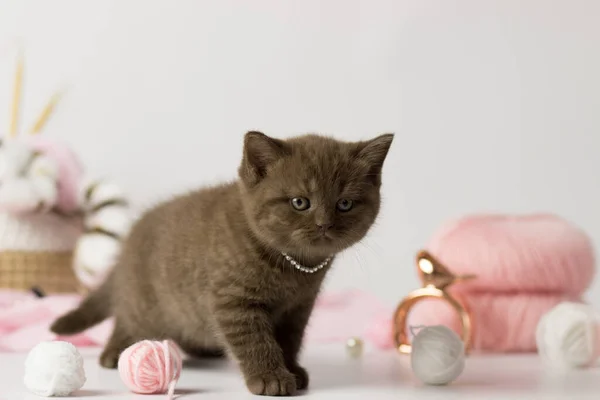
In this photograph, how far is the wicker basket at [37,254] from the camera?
7.78 feet

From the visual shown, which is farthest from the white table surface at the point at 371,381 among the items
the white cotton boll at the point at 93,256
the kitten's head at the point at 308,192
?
the white cotton boll at the point at 93,256

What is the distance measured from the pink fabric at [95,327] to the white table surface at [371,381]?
4.7 inches

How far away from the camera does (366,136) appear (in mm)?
2654

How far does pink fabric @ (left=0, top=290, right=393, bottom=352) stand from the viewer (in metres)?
1.93

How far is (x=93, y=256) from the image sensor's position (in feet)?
7.72

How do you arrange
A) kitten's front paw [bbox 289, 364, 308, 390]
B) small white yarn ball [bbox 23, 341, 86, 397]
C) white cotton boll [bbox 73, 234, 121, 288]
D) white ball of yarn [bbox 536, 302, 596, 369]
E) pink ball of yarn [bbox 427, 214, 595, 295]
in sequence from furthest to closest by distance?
1. white cotton boll [bbox 73, 234, 121, 288]
2. pink ball of yarn [bbox 427, 214, 595, 295]
3. white ball of yarn [bbox 536, 302, 596, 369]
4. kitten's front paw [bbox 289, 364, 308, 390]
5. small white yarn ball [bbox 23, 341, 86, 397]

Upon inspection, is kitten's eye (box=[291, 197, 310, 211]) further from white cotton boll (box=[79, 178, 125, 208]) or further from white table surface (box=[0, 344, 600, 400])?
white cotton boll (box=[79, 178, 125, 208])

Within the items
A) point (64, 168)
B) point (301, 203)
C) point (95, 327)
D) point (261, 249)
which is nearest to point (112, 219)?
point (64, 168)

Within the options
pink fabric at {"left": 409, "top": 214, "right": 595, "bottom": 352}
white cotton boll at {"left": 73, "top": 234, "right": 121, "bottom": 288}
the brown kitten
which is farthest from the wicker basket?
pink fabric at {"left": 409, "top": 214, "right": 595, "bottom": 352}

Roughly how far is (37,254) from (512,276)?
4.31 feet

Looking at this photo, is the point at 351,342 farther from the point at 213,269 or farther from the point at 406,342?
the point at 213,269

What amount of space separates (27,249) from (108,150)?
1.61 feet

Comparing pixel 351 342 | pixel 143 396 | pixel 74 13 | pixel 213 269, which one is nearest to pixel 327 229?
pixel 213 269

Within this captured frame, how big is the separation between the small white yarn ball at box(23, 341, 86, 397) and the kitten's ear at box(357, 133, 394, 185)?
0.56 metres
